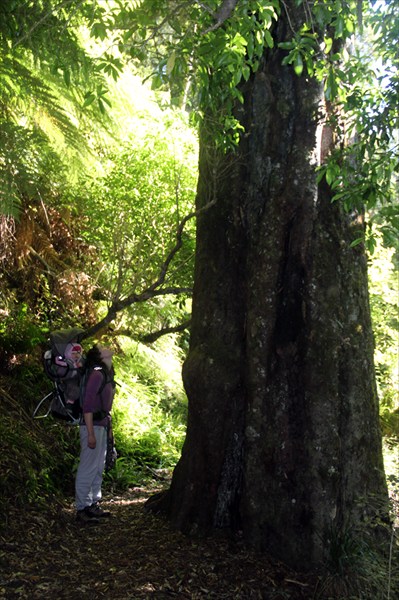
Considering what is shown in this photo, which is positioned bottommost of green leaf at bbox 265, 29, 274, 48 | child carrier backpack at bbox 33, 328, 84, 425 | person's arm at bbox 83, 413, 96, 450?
person's arm at bbox 83, 413, 96, 450

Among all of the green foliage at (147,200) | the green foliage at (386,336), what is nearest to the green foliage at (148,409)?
the green foliage at (147,200)

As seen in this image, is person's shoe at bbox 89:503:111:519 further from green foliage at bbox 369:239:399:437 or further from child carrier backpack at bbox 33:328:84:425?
green foliage at bbox 369:239:399:437

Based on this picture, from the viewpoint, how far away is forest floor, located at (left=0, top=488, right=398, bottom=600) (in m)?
4.40

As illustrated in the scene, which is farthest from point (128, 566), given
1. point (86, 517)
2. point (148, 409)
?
point (148, 409)

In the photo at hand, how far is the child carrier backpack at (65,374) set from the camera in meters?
5.89

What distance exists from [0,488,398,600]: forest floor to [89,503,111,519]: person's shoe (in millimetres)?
135

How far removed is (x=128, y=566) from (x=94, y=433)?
53.5 inches

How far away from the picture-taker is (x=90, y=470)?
19.1ft

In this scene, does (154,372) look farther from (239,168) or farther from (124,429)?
(239,168)

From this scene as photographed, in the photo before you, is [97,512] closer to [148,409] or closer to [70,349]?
[70,349]

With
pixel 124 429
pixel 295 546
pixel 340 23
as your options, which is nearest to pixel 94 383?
pixel 295 546

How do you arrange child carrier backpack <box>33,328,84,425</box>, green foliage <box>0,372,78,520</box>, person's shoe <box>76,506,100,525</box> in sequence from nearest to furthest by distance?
person's shoe <box>76,506,100,525</box>
green foliage <box>0,372,78,520</box>
child carrier backpack <box>33,328,84,425</box>

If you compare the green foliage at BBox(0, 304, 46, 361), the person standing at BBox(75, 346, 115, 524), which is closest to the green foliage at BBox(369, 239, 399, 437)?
the green foliage at BBox(0, 304, 46, 361)

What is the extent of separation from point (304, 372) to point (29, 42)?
3.27 m
